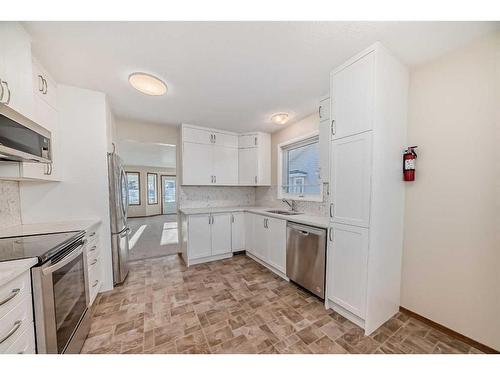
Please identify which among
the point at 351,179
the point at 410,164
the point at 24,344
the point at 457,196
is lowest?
the point at 24,344

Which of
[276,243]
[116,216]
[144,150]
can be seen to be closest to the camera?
[116,216]

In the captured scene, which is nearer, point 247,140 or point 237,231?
point 237,231

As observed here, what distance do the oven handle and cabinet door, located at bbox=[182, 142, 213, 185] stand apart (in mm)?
1884

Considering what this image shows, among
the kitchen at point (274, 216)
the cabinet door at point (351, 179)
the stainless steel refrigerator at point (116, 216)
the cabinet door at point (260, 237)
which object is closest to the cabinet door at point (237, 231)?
the cabinet door at point (260, 237)

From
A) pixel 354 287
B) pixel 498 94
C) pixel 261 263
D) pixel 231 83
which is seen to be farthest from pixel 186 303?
pixel 498 94

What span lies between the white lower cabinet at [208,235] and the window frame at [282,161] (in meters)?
1.15

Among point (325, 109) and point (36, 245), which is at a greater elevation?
point (325, 109)

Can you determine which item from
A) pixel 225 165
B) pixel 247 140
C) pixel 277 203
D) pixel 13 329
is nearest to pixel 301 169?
pixel 277 203

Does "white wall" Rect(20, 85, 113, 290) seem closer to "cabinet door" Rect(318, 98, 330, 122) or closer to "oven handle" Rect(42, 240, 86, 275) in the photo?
"oven handle" Rect(42, 240, 86, 275)

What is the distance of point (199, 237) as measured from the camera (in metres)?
2.99

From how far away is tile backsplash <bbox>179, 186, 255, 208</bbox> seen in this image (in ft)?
11.5

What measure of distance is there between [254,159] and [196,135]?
119cm

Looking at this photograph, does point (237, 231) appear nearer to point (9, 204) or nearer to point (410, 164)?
point (410, 164)

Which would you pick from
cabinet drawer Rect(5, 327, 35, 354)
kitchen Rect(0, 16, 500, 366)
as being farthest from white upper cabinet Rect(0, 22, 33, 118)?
cabinet drawer Rect(5, 327, 35, 354)
